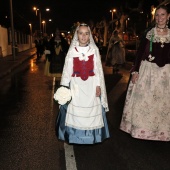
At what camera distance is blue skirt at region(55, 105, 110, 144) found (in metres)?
4.53

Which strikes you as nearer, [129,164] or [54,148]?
[129,164]

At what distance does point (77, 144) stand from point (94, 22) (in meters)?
59.6

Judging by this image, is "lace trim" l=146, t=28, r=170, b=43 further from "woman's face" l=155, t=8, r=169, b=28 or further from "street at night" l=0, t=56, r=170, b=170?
"street at night" l=0, t=56, r=170, b=170

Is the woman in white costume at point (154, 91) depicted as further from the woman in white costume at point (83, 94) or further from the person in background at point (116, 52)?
the person in background at point (116, 52)

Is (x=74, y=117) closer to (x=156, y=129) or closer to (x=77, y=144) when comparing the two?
(x=77, y=144)

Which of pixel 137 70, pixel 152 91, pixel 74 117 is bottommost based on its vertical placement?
pixel 74 117

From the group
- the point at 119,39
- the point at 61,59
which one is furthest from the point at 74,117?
the point at 119,39

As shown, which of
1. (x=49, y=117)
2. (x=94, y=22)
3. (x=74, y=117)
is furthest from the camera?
(x=94, y=22)

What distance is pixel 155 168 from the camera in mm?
4047

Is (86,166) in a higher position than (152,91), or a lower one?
lower

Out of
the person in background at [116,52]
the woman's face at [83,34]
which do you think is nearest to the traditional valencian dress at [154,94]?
the woman's face at [83,34]

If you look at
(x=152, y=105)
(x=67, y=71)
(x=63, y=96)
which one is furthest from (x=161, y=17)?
(x=63, y=96)

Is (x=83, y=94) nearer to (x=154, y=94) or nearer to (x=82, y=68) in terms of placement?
(x=82, y=68)

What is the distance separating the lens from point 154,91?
16.0 ft
